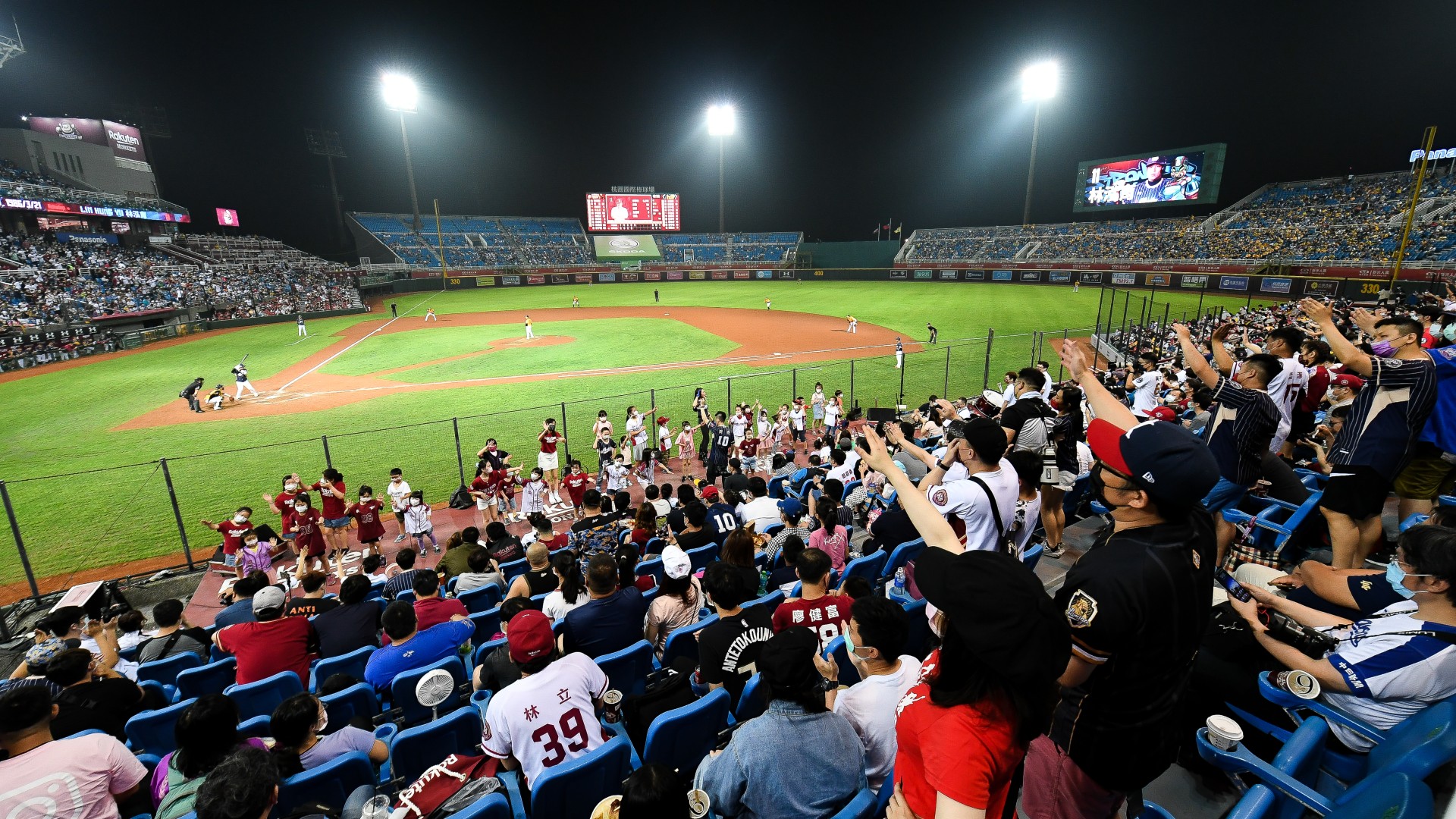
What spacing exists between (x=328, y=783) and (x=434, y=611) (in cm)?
205

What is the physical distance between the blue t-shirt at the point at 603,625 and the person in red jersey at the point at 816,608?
1.33m

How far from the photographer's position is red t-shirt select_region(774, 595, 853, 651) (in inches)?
160

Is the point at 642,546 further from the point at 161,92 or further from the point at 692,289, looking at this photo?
the point at 161,92

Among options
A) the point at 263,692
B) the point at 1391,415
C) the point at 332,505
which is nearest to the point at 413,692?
the point at 263,692

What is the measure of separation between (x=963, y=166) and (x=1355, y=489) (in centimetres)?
8331

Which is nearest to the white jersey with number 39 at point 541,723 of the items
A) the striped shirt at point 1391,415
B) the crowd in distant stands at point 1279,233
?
the striped shirt at point 1391,415

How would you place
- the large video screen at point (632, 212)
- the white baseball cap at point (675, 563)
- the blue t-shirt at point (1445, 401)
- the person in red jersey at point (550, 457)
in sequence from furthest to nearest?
1. the large video screen at point (632, 212)
2. the person in red jersey at point (550, 457)
3. the white baseball cap at point (675, 563)
4. the blue t-shirt at point (1445, 401)

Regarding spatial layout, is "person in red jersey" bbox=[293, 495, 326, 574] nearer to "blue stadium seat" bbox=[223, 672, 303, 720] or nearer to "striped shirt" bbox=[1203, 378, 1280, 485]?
"blue stadium seat" bbox=[223, 672, 303, 720]

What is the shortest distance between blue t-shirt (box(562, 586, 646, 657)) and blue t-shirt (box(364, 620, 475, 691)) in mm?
1086

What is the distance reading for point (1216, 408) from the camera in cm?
559

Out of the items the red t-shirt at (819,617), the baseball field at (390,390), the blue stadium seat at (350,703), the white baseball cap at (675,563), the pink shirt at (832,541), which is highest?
the red t-shirt at (819,617)

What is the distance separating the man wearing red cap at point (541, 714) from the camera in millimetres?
3412

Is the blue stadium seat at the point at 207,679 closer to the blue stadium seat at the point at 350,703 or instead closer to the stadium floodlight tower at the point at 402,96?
the blue stadium seat at the point at 350,703

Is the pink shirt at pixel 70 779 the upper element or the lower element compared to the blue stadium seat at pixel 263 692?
upper
